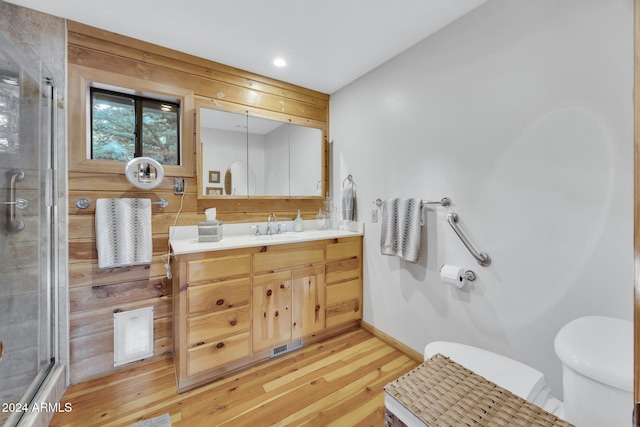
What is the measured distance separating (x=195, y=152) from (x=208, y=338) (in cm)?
138

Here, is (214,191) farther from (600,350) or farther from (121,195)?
(600,350)

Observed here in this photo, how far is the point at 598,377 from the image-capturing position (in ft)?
2.19

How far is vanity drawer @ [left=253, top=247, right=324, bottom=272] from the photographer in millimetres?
1861

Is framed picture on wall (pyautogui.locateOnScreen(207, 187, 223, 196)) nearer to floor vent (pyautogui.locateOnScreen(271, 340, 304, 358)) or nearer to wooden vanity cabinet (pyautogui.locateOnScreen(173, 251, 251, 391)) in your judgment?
wooden vanity cabinet (pyautogui.locateOnScreen(173, 251, 251, 391))

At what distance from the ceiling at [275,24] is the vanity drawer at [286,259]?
5.03 ft

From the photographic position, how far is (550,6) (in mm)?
1270

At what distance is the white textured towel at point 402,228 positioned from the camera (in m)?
1.84

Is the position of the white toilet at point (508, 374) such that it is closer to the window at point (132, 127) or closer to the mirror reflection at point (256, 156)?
the mirror reflection at point (256, 156)

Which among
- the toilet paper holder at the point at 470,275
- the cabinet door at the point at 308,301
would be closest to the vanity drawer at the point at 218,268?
the cabinet door at the point at 308,301

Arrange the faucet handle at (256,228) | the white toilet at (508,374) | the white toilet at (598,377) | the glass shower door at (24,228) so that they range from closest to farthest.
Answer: the white toilet at (598,377)
the white toilet at (508,374)
the glass shower door at (24,228)
the faucet handle at (256,228)

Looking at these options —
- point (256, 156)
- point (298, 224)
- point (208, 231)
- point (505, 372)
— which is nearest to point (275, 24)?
point (256, 156)

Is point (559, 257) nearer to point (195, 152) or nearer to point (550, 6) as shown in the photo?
point (550, 6)

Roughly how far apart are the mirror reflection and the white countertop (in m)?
0.31

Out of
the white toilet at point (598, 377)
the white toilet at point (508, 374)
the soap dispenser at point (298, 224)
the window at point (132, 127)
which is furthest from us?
the soap dispenser at point (298, 224)
